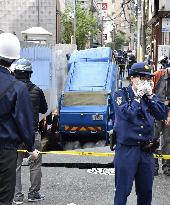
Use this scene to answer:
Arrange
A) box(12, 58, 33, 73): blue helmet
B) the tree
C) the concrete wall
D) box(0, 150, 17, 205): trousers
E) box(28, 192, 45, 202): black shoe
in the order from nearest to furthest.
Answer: box(0, 150, 17, 205): trousers
box(12, 58, 33, 73): blue helmet
box(28, 192, 45, 202): black shoe
the concrete wall
the tree

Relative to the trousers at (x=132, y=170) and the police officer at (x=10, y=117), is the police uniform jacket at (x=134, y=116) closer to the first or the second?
the trousers at (x=132, y=170)

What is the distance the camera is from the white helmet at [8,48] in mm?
4711

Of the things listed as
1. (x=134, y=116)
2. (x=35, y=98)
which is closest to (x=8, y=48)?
(x=134, y=116)

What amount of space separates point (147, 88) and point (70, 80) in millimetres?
8742

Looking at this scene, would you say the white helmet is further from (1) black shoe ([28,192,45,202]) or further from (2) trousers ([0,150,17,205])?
(1) black shoe ([28,192,45,202])

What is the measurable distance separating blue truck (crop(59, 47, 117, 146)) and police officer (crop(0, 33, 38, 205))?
7766mm

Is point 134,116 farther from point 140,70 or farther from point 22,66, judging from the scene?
point 22,66

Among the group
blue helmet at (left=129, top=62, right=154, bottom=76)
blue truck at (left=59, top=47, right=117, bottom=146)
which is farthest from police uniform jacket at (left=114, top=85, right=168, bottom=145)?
blue truck at (left=59, top=47, right=117, bottom=146)

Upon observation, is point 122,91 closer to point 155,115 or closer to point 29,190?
point 155,115

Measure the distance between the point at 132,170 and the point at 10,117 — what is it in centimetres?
143

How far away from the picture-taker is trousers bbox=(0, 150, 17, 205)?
466cm

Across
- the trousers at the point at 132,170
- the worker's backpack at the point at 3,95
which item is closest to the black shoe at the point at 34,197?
the trousers at the point at 132,170

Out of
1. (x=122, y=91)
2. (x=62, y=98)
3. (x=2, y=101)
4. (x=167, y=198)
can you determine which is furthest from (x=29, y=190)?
(x=62, y=98)

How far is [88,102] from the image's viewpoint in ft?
42.3
